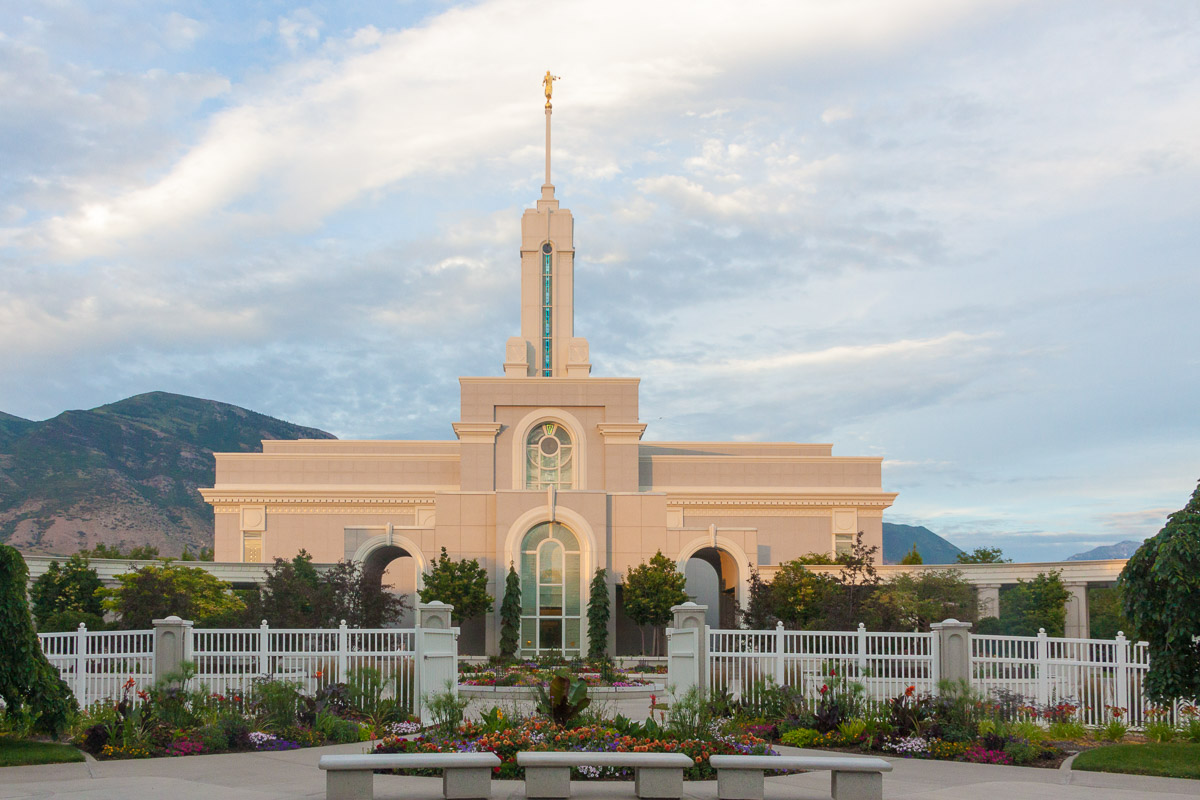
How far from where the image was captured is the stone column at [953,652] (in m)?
16.9

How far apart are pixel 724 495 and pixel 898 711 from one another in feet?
111

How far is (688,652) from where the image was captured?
1744 cm

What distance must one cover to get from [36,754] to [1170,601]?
46.6ft

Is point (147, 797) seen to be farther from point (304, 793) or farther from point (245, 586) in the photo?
point (245, 586)

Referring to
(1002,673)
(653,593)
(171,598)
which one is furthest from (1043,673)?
(171,598)

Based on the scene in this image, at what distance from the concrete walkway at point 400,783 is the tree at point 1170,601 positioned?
163 cm

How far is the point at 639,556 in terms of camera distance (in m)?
40.6

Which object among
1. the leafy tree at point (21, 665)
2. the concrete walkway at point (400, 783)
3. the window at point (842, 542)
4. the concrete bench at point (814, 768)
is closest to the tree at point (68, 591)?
the leafy tree at point (21, 665)

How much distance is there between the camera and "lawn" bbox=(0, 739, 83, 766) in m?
13.5

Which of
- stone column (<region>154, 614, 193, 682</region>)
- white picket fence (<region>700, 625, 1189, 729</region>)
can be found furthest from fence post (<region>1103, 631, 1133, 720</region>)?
stone column (<region>154, 614, 193, 682</region>)

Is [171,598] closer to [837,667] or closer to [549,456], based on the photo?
[549,456]

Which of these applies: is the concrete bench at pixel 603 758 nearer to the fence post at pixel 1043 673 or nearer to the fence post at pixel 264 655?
the fence post at pixel 264 655

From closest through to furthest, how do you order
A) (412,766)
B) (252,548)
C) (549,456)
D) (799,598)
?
(412,766)
(799,598)
(549,456)
(252,548)

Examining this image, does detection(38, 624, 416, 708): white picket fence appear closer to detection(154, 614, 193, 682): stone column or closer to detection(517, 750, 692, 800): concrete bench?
detection(154, 614, 193, 682): stone column
